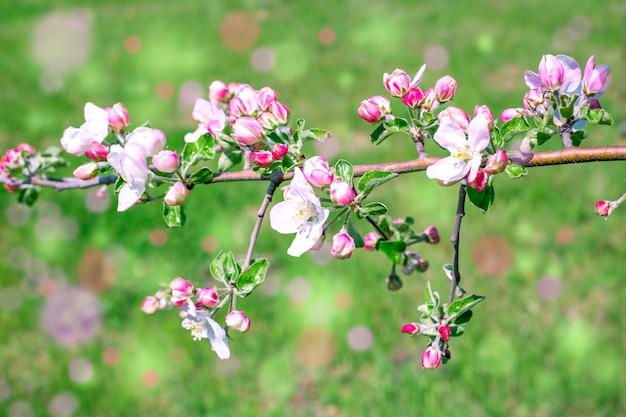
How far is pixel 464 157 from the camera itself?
875 mm

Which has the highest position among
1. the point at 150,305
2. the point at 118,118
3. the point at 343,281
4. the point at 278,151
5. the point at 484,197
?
the point at 118,118

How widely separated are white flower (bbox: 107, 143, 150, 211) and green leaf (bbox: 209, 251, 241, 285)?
0.47ft

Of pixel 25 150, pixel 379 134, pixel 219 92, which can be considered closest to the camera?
pixel 379 134

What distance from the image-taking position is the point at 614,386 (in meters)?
2.86

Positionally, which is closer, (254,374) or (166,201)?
(166,201)

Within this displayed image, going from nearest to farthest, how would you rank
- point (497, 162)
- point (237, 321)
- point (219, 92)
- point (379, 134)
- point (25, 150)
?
1. point (497, 162)
2. point (237, 321)
3. point (379, 134)
4. point (219, 92)
5. point (25, 150)

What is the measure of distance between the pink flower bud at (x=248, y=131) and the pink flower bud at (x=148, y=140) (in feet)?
0.37

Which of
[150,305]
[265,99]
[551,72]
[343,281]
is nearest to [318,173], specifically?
[265,99]

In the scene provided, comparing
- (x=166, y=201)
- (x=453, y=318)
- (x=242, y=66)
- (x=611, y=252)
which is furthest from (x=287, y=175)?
(x=242, y=66)

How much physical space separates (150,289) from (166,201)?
2.65 m

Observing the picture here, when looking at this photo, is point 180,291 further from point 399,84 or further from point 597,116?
point 597,116

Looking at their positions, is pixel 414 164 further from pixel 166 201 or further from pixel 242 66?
pixel 242 66

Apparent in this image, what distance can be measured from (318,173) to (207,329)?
280 mm

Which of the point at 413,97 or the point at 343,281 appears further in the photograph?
the point at 343,281
